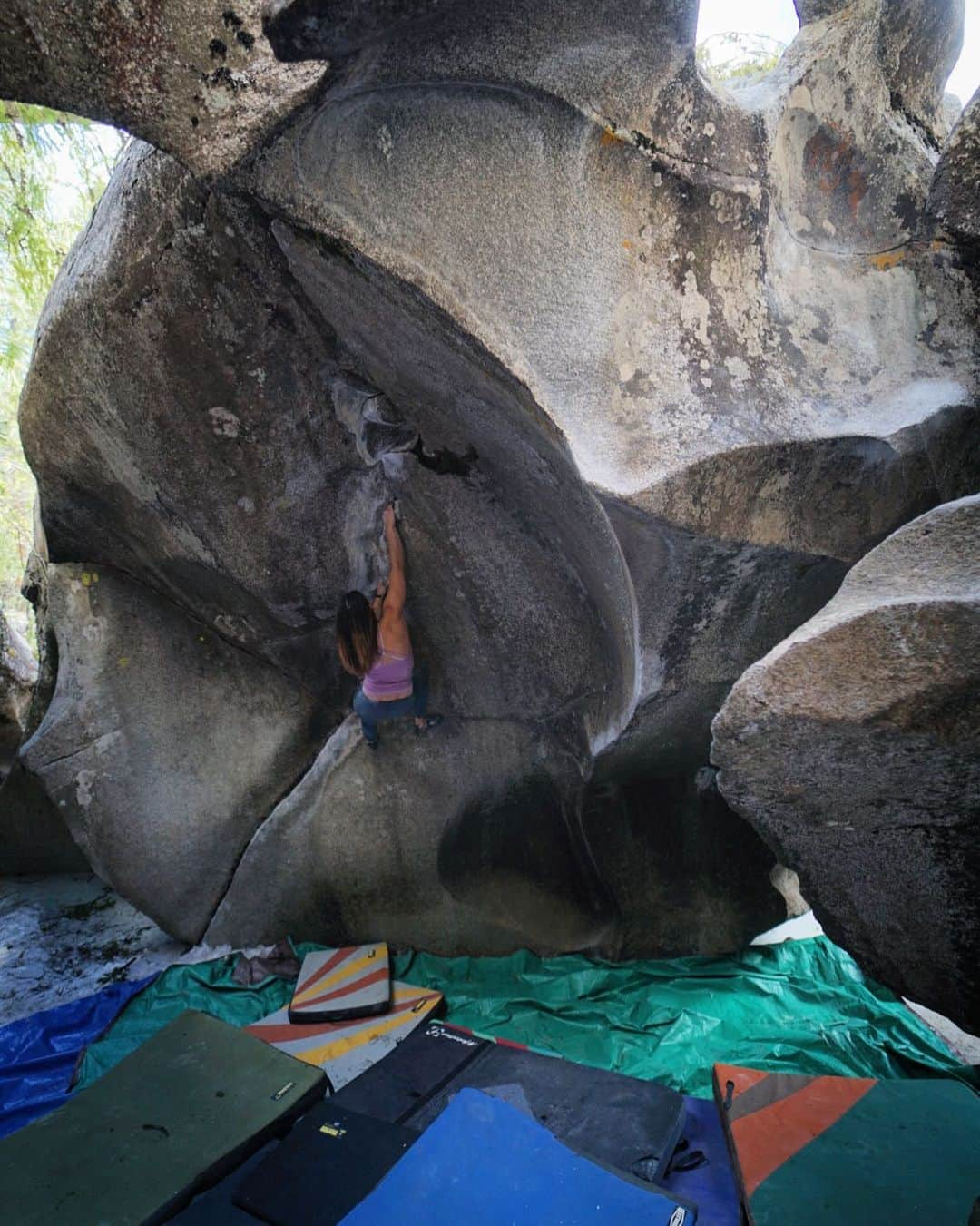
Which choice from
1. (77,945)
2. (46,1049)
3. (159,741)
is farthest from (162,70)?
(77,945)

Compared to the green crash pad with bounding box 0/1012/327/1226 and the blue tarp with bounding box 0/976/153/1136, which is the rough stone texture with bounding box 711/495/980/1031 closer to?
the green crash pad with bounding box 0/1012/327/1226

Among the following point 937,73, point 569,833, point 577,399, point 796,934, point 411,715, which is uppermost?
point 937,73

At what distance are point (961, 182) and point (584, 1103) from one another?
249 centimetres

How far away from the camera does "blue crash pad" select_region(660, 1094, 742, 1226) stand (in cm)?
202

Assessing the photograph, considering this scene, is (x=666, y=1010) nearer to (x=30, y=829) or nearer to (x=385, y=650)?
(x=385, y=650)

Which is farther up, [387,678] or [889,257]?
[889,257]

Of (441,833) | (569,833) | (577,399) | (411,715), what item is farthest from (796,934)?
(577,399)

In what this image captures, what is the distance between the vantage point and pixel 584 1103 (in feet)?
7.47

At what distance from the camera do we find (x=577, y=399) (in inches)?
82.0

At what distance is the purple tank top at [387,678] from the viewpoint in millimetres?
3268

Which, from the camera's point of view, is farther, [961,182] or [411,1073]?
[411,1073]

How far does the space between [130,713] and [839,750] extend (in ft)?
10.0

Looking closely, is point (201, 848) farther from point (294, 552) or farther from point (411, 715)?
point (294, 552)

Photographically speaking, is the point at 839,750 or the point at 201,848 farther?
the point at 201,848
